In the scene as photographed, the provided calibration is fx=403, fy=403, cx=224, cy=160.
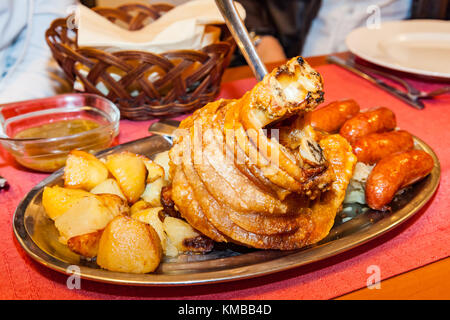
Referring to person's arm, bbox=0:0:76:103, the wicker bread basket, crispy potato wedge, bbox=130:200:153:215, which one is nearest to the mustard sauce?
the wicker bread basket

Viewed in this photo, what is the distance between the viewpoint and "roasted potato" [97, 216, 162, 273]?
41.8 inches

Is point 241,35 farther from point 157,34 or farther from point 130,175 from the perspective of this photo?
point 157,34

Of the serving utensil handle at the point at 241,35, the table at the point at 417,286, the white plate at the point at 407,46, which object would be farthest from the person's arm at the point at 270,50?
the table at the point at 417,286

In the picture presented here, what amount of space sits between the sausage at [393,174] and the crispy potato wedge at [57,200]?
917 millimetres

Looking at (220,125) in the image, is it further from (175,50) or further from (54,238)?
(175,50)

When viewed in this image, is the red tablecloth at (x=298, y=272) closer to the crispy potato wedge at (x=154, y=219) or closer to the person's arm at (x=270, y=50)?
the crispy potato wedge at (x=154, y=219)

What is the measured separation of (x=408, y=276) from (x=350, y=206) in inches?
11.9

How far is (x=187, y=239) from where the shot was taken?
1.19 meters

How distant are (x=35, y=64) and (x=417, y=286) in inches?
101

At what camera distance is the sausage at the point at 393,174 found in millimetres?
1297

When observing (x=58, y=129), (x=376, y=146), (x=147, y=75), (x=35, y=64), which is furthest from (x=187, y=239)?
(x=35, y=64)

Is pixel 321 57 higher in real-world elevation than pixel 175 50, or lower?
lower
